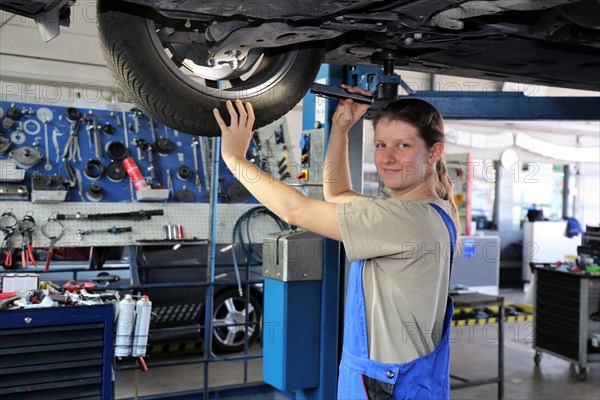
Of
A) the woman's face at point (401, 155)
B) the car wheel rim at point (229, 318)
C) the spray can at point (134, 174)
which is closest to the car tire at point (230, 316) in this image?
the car wheel rim at point (229, 318)

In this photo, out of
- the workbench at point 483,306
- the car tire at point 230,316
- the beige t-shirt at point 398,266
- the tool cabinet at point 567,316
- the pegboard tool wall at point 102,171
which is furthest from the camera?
the car tire at point 230,316

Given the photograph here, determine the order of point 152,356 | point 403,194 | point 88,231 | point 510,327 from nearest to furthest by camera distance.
A: point 403,194
point 88,231
point 152,356
point 510,327

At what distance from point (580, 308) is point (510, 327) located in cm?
206

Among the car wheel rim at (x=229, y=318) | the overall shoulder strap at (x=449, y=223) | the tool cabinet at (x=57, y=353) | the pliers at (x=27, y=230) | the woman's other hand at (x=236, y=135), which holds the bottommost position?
the car wheel rim at (x=229, y=318)

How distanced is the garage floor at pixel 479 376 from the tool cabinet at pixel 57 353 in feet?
4.24

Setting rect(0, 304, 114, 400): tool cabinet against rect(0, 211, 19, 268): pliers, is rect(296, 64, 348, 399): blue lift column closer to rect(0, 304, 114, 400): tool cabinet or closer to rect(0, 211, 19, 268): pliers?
rect(0, 304, 114, 400): tool cabinet

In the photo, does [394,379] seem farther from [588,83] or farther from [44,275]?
[44,275]

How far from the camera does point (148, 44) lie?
5.73ft

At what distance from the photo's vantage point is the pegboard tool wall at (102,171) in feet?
12.9

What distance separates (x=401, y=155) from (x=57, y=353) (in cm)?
194

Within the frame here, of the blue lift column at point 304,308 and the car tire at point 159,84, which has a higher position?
the car tire at point 159,84

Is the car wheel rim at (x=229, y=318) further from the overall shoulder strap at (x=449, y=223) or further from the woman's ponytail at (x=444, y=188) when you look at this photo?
the overall shoulder strap at (x=449, y=223)

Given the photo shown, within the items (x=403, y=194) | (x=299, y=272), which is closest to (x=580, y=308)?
(x=299, y=272)

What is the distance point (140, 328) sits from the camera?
9.74 feet
